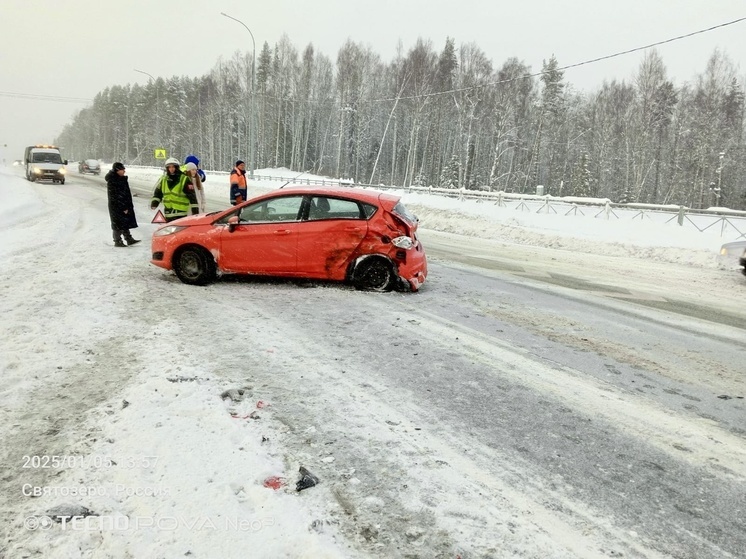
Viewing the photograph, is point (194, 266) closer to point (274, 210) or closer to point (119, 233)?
point (274, 210)

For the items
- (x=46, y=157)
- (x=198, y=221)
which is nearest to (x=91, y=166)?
(x=46, y=157)

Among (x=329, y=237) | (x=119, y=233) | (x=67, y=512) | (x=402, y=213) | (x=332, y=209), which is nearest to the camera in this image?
(x=67, y=512)

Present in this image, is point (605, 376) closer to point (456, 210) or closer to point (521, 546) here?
point (521, 546)

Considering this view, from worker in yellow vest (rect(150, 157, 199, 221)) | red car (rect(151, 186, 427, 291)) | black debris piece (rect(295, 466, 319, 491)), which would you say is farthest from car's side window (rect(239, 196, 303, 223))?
black debris piece (rect(295, 466, 319, 491))

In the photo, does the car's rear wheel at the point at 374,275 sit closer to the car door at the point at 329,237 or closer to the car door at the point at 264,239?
the car door at the point at 329,237

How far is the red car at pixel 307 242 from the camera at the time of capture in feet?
22.0

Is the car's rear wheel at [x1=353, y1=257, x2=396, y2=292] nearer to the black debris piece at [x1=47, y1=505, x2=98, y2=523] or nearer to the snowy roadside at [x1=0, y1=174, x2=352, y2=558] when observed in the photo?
the snowy roadside at [x1=0, y1=174, x2=352, y2=558]

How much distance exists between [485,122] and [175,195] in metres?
49.4

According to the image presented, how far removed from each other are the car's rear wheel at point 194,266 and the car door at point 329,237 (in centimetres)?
133

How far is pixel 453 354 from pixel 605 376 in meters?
1.33

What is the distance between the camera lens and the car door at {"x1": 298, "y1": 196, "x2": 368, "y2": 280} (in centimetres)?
668

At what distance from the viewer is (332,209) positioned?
269 inches

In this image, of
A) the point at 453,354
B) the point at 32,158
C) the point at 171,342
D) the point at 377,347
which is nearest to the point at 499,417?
the point at 453,354

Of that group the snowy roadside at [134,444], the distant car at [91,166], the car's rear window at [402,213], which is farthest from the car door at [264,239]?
the distant car at [91,166]
